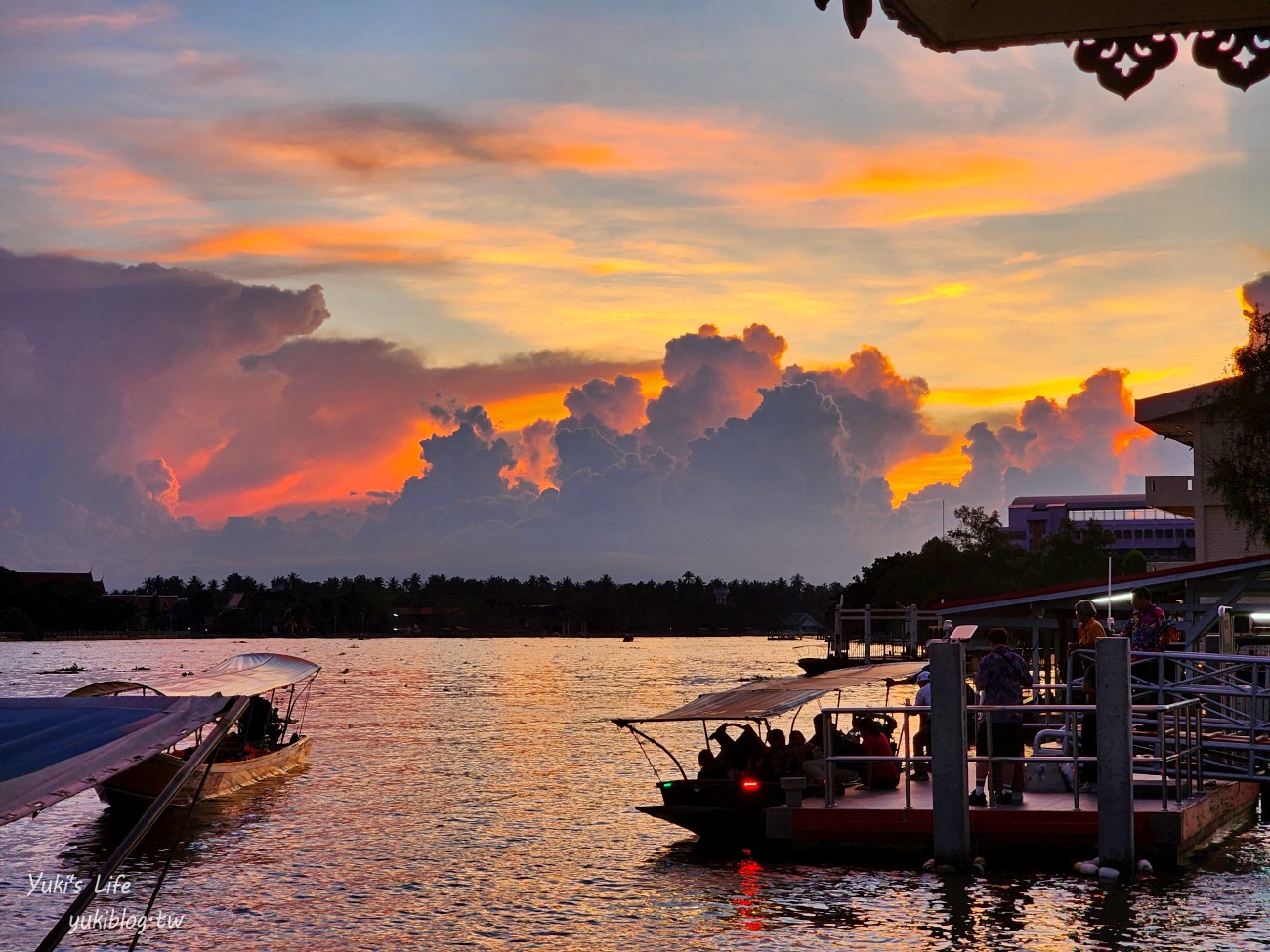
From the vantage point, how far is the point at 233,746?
4006 centimetres

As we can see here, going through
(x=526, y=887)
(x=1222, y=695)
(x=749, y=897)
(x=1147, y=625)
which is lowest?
(x=526, y=887)

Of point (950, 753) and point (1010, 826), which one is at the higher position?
point (950, 753)

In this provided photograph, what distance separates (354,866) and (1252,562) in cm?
2459

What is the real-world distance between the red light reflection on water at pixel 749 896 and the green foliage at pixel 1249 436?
3431 cm

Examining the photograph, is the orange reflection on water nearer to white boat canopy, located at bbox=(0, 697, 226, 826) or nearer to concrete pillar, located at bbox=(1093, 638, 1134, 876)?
concrete pillar, located at bbox=(1093, 638, 1134, 876)

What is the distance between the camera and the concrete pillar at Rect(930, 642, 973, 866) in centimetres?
2078

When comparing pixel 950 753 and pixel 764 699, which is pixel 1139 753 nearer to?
pixel 950 753

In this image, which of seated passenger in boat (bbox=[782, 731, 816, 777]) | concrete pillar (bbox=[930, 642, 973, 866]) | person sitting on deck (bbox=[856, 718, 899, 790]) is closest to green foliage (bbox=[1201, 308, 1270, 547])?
person sitting on deck (bbox=[856, 718, 899, 790])

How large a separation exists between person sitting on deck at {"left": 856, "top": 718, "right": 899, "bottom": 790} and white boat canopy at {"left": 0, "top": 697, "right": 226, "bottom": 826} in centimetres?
1723

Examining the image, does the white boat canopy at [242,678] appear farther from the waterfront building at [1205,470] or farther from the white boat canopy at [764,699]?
the waterfront building at [1205,470]

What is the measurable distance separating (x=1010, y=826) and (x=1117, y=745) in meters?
2.59

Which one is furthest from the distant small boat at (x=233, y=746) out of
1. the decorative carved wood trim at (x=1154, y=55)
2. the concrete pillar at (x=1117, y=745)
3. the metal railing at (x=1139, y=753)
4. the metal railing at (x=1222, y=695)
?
the decorative carved wood trim at (x=1154, y=55)

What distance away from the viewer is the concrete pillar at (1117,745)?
2005cm

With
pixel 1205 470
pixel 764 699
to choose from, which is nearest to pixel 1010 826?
pixel 764 699
